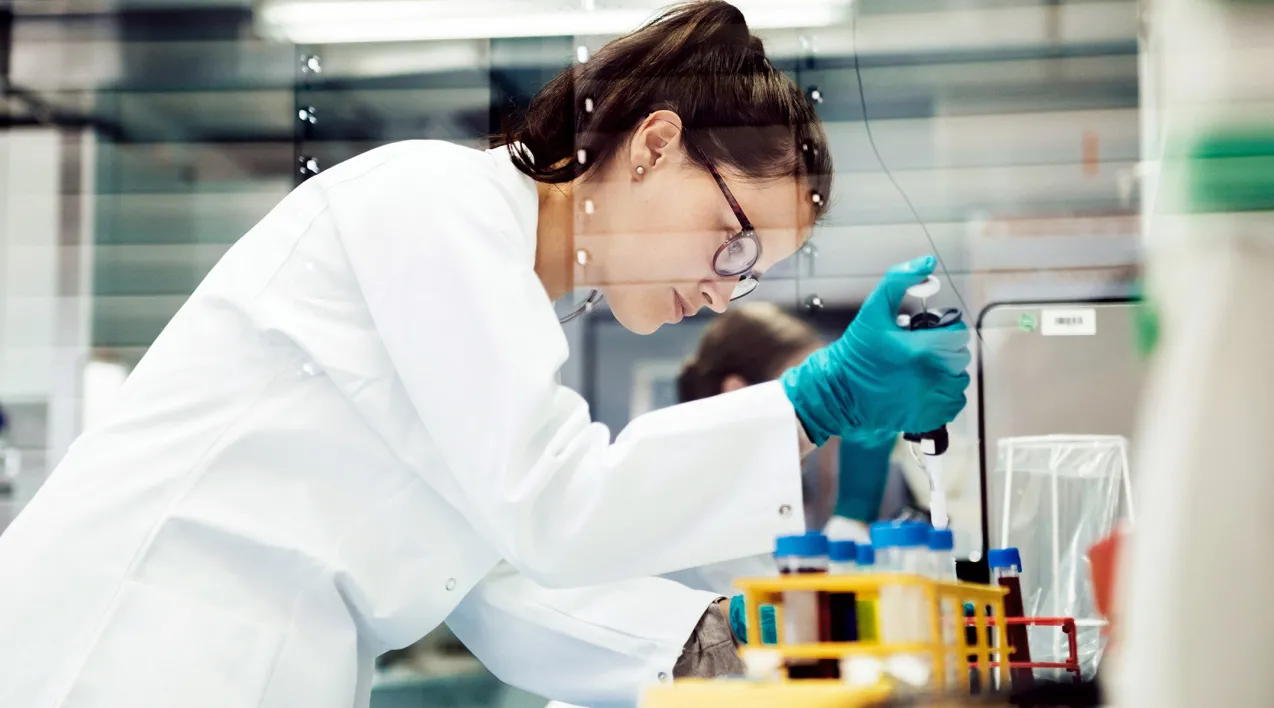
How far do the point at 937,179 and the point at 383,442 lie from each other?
34.3 inches

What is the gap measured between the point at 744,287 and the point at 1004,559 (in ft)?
1.64

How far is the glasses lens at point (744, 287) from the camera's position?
1.54m

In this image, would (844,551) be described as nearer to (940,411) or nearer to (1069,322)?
(940,411)

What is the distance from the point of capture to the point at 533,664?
1.53 meters

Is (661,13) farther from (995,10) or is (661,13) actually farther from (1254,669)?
(1254,669)

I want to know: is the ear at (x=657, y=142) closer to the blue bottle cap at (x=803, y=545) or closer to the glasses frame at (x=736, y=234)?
the glasses frame at (x=736, y=234)

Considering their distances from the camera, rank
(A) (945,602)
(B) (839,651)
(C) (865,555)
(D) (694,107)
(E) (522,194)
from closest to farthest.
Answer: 1. (B) (839,651)
2. (A) (945,602)
3. (C) (865,555)
4. (E) (522,194)
5. (D) (694,107)

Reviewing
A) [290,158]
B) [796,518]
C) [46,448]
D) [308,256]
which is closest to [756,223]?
[796,518]

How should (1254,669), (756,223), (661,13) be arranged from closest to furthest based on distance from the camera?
(1254,669) → (756,223) → (661,13)

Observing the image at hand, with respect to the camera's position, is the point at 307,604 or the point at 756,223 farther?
the point at 756,223

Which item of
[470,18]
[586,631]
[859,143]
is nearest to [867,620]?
[586,631]

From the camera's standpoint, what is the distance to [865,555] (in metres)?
1.04

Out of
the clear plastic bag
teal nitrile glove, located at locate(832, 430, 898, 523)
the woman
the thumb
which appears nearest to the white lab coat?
the woman

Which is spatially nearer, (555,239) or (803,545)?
(803,545)
